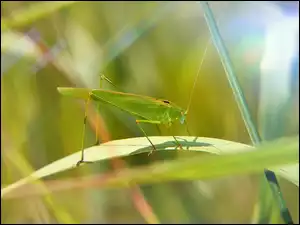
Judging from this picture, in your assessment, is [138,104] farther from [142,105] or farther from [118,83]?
[118,83]

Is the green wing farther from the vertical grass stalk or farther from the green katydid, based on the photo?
the vertical grass stalk

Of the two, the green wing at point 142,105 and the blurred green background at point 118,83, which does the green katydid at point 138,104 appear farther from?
the blurred green background at point 118,83

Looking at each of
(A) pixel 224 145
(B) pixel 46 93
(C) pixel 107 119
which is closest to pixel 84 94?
(A) pixel 224 145

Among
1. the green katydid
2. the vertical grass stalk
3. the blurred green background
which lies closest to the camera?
the vertical grass stalk

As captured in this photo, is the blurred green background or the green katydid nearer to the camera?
the green katydid

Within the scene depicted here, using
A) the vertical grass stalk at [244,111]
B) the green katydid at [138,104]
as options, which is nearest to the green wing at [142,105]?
the green katydid at [138,104]

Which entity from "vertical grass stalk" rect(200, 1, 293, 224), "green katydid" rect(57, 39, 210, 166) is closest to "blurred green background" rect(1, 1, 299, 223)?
"green katydid" rect(57, 39, 210, 166)

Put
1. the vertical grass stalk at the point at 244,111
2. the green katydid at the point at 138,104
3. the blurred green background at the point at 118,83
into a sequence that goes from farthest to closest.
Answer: the blurred green background at the point at 118,83 → the green katydid at the point at 138,104 → the vertical grass stalk at the point at 244,111

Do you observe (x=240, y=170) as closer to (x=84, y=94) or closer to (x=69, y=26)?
(x=84, y=94)
